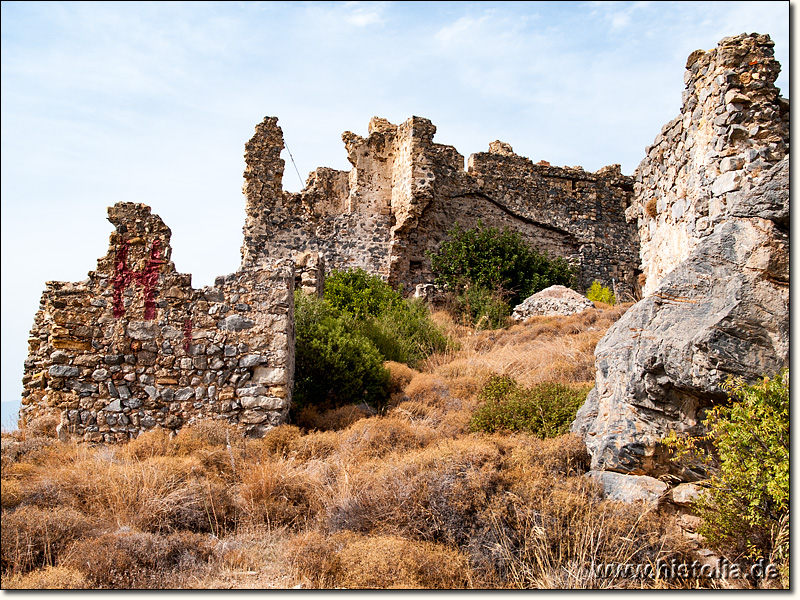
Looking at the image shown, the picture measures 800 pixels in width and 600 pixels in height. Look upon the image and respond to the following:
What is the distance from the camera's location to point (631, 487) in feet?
18.0

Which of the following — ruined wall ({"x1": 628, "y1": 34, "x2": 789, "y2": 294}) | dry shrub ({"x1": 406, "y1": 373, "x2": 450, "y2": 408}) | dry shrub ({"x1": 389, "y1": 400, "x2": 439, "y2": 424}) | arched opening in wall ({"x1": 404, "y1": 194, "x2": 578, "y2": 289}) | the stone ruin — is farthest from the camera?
arched opening in wall ({"x1": 404, "y1": 194, "x2": 578, "y2": 289})

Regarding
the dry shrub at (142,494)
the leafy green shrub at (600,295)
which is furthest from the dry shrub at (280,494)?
the leafy green shrub at (600,295)

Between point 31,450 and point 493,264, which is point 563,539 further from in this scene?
point 493,264

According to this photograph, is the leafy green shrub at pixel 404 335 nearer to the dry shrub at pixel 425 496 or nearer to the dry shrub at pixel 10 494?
the dry shrub at pixel 425 496

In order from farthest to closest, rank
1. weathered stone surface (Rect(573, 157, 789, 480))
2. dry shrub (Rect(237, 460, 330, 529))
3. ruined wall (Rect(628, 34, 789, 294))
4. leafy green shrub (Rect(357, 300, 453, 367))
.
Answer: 1. leafy green shrub (Rect(357, 300, 453, 367))
2. ruined wall (Rect(628, 34, 789, 294))
3. dry shrub (Rect(237, 460, 330, 529))
4. weathered stone surface (Rect(573, 157, 789, 480))

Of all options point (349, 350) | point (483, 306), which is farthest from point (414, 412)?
point (483, 306)

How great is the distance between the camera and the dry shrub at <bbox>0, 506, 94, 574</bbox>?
16.0 ft

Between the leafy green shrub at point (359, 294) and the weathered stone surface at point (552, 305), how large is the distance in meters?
2.99

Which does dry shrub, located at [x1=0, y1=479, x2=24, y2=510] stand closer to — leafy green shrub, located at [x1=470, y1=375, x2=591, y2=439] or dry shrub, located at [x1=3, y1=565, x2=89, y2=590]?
dry shrub, located at [x1=3, y1=565, x2=89, y2=590]

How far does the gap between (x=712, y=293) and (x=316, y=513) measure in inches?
156

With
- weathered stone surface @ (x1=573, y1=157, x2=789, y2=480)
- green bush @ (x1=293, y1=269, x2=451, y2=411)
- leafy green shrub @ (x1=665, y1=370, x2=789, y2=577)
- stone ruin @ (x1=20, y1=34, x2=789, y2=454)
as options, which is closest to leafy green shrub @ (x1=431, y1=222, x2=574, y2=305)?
green bush @ (x1=293, y1=269, x2=451, y2=411)

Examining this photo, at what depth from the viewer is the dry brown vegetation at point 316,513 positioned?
4777 mm

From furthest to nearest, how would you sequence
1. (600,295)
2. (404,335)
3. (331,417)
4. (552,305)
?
(600,295)
(552,305)
(404,335)
(331,417)

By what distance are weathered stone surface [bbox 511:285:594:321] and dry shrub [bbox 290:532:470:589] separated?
1111 cm
